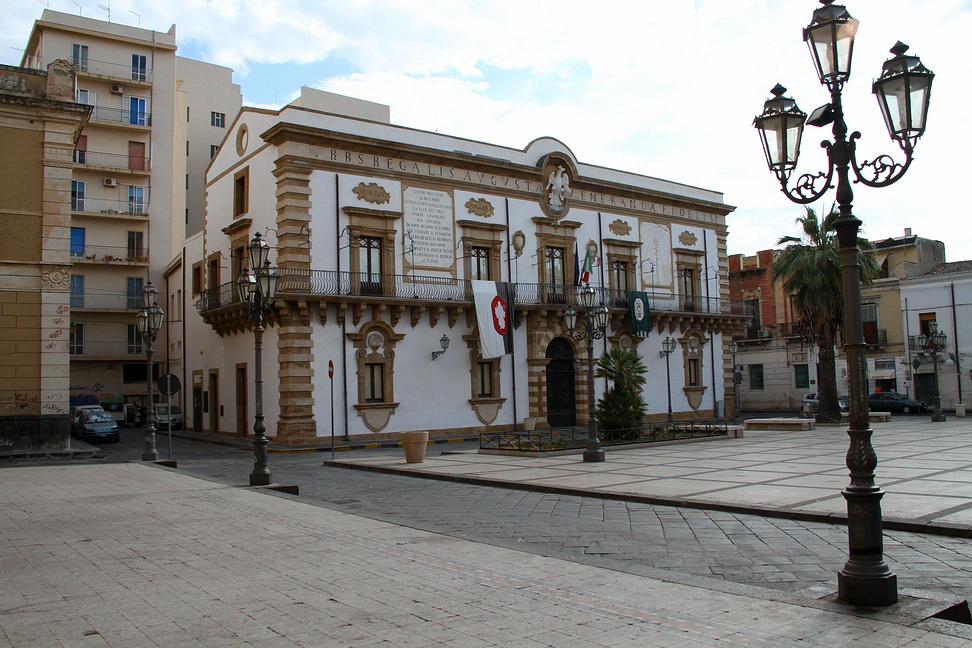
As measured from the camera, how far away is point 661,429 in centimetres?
2464

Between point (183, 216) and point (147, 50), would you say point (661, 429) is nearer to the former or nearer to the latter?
point (183, 216)

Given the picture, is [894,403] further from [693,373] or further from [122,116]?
[122,116]

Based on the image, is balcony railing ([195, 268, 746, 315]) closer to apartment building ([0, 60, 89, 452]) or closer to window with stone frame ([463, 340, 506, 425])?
window with stone frame ([463, 340, 506, 425])

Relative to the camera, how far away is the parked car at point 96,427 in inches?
1153

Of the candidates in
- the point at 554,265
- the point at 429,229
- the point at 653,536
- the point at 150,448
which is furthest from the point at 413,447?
the point at 554,265

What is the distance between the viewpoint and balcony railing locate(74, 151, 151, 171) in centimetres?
4278

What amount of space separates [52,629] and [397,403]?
21.9 meters

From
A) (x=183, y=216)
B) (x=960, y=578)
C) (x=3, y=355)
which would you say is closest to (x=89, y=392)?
(x=183, y=216)

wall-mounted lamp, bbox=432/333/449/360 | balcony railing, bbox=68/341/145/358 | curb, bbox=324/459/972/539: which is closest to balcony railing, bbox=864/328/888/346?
wall-mounted lamp, bbox=432/333/449/360

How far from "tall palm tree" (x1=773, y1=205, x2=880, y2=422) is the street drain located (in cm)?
2651

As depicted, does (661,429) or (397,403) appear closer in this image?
(661,429)

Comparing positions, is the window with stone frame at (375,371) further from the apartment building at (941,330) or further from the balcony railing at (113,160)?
the apartment building at (941,330)

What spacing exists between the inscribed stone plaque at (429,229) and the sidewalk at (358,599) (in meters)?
19.4

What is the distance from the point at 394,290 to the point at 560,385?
361 inches
